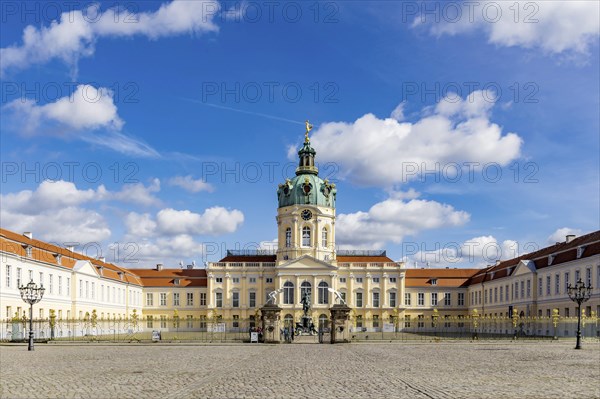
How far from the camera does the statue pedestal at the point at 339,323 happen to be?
49.7 metres

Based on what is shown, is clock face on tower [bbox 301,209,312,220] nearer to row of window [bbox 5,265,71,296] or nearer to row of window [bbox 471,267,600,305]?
row of window [bbox 471,267,600,305]

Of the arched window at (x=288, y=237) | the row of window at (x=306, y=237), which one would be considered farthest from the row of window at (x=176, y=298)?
the row of window at (x=306, y=237)

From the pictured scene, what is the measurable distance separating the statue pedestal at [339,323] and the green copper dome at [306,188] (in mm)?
49215

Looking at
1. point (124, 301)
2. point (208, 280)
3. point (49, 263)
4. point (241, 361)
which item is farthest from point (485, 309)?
point (241, 361)

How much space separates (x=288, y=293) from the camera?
314ft

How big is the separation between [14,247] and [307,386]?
155 ft

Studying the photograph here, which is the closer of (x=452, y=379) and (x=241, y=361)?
(x=452, y=379)

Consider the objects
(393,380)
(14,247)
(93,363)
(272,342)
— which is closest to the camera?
(393,380)

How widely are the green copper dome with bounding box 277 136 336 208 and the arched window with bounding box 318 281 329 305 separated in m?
11.6

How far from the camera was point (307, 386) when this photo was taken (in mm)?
20000

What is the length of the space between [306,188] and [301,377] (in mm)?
76400

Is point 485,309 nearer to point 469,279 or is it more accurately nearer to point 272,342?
point 469,279

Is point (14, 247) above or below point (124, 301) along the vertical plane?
above

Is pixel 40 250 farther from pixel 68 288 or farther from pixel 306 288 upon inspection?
pixel 306 288
